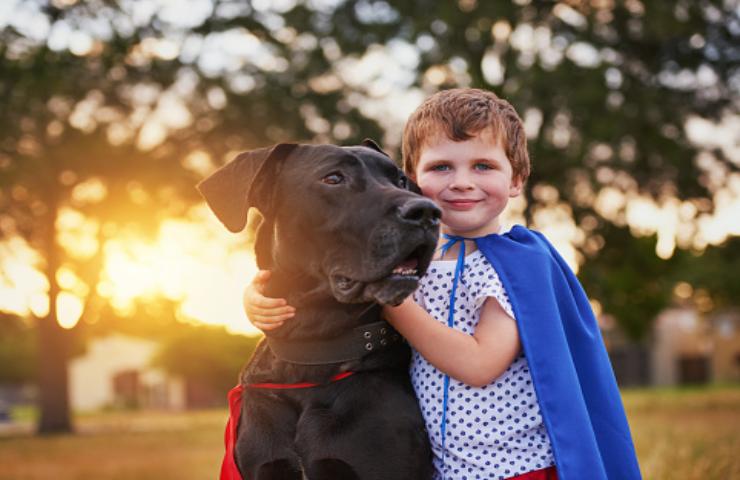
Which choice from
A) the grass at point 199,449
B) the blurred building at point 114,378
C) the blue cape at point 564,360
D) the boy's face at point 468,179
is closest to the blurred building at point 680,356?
the blurred building at point 114,378

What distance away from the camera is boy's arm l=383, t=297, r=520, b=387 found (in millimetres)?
3014

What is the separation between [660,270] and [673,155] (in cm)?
239

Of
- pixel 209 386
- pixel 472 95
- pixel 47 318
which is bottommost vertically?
pixel 209 386

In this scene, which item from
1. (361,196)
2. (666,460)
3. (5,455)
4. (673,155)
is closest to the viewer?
(361,196)

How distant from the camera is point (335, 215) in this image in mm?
3186

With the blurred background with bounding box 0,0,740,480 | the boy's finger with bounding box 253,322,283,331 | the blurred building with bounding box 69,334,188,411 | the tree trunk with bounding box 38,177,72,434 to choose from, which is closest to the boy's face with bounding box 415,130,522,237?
the boy's finger with bounding box 253,322,283,331

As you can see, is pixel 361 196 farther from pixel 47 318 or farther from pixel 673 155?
pixel 47 318

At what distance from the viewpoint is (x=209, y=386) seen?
38.2 m

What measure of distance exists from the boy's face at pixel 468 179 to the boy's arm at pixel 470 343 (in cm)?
37

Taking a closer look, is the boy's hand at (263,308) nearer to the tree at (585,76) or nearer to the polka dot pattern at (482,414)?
the polka dot pattern at (482,414)

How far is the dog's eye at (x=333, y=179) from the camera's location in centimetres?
327

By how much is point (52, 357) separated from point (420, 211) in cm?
1952

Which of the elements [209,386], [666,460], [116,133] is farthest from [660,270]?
[209,386]

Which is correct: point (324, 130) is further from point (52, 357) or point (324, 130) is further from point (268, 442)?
point (268, 442)
